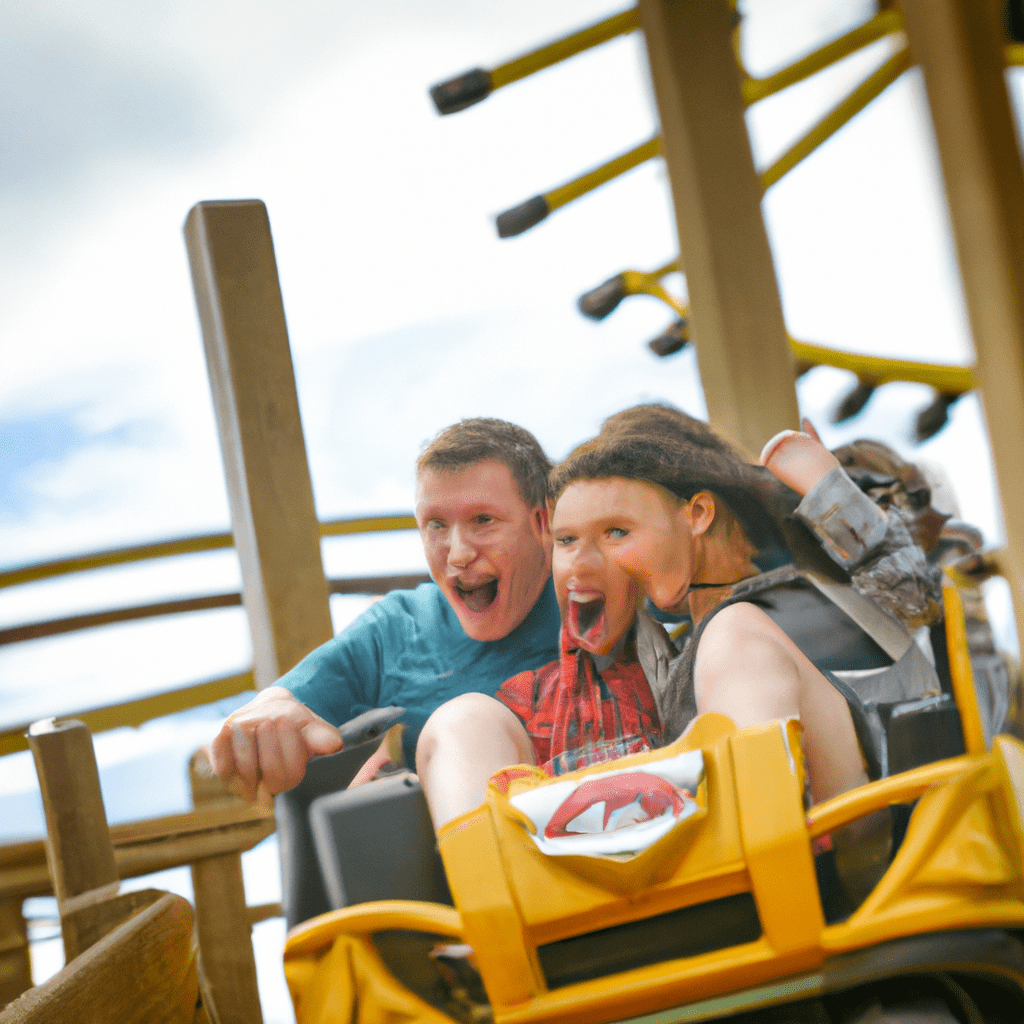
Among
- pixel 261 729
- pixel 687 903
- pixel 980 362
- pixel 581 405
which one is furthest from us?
pixel 980 362

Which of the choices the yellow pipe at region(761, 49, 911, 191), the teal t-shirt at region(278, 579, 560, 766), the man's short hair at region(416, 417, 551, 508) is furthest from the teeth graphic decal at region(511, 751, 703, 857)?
the yellow pipe at region(761, 49, 911, 191)

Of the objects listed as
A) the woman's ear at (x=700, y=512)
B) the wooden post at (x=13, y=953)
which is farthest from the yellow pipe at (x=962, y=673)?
the wooden post at (x=13, y=953)

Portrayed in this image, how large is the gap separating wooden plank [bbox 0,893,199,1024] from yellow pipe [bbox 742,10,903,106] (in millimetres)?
894

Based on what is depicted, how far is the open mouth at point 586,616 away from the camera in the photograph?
2.34 ft

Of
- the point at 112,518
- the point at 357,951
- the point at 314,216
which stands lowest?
the point at 357,951

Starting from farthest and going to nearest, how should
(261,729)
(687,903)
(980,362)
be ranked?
(980,362) → (261,729) → (687,903)

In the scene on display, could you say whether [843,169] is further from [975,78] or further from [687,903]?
[687,903]

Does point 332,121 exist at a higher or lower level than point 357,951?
higher

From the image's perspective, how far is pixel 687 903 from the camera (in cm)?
59

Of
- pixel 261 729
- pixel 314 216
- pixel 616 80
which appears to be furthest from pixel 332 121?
pixel 261 729

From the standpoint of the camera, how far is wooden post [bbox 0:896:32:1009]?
969 millimetres

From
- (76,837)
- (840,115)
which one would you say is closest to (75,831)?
(76,837)

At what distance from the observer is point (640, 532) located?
713 mm

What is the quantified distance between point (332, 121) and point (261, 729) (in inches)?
21.8
